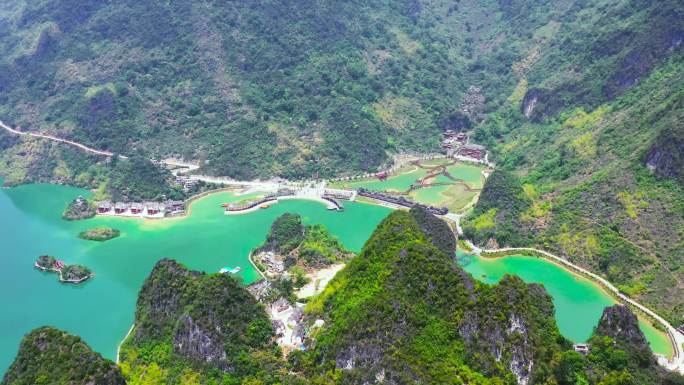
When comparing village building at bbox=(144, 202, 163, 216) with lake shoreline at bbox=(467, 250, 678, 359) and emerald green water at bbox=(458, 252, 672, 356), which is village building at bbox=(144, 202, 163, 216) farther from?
lake shoreline at bbox=(467, 250, 678, 359)

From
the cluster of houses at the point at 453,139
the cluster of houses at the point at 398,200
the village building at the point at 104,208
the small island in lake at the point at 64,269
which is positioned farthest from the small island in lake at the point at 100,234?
the cluster of houses at the point at 453,139

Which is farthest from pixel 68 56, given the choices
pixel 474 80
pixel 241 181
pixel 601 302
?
pixel 601 302

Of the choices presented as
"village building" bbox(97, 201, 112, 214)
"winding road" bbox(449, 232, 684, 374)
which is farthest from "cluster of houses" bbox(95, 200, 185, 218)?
"winding road" bbox(449, 232, 684, 374)

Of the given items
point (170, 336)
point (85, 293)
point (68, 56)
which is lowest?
point (85, 293)

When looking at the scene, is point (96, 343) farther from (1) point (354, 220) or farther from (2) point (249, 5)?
(2) point (249, 5)

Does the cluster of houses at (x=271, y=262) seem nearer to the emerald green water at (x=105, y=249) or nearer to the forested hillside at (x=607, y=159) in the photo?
the emerald green water at (x=105, y=249)

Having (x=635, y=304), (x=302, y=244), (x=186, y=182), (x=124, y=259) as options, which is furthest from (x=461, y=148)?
(x=124, y=259)

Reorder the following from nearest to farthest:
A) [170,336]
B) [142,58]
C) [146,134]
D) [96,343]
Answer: [170,336]
[96,343]
[146,134]
[142,58]
